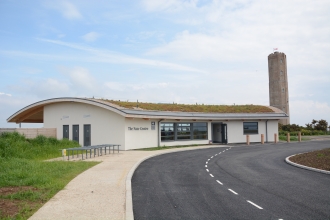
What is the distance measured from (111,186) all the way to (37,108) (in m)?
24.1

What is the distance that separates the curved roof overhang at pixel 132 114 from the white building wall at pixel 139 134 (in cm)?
108

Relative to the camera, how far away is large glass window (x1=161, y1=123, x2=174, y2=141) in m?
29.8

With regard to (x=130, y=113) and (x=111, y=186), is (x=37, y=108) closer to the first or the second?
(x=130, y=113)

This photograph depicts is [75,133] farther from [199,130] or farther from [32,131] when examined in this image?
[199,130]

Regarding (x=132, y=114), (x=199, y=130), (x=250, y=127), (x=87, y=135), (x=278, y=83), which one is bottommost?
(x=87, y=135)

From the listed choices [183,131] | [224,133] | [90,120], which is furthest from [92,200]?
[224,133]

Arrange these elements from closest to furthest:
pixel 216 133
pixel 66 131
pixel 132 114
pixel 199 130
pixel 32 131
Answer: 1. pixel 132 114
2. pixel 32 131
3. pixel 66 131
4. pixel 199 130
5. pixel 216 133

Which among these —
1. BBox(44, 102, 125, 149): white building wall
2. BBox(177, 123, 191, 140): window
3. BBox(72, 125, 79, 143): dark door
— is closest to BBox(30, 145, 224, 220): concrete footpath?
BBox(44, 102, 125, 149): white building wall

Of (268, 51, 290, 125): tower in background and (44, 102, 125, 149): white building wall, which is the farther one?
(268, 51, 290, 125): tower in background

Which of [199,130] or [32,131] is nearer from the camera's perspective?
[32,131]

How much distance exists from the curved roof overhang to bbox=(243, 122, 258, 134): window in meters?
1.21

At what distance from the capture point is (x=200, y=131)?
3275 cm

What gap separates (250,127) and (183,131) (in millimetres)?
8216

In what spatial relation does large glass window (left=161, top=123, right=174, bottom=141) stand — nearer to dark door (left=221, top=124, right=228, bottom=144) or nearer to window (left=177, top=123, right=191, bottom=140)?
window (left=177, top=123, right=191, bottom=140)
